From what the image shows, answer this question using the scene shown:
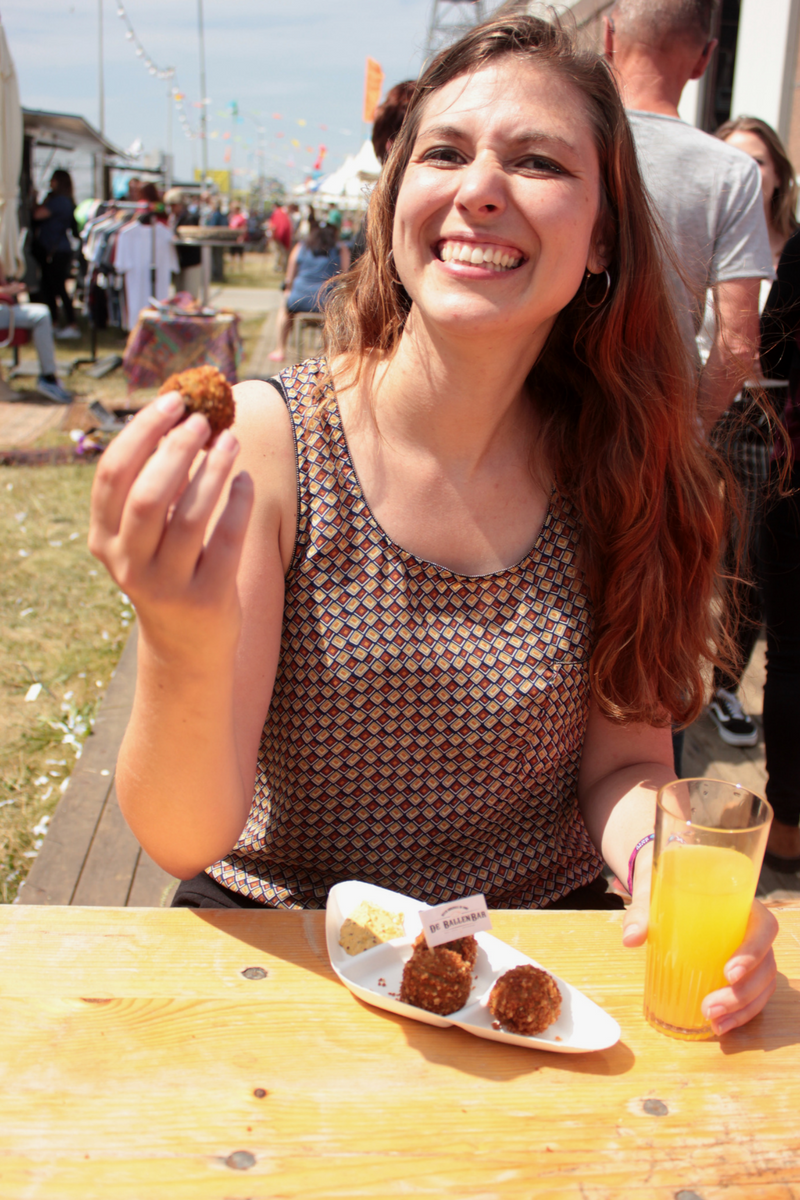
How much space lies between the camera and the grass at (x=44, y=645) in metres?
3.26

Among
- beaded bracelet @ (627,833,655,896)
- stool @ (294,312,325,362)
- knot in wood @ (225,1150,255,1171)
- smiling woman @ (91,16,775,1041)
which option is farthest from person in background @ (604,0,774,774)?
stool @ (294,312,325,362)

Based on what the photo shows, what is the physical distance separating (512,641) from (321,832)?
0.40 meters

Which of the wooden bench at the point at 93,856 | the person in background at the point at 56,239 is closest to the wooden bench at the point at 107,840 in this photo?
the wooden bench at the point at 93,856

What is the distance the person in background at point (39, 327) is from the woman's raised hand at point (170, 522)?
30.3ft

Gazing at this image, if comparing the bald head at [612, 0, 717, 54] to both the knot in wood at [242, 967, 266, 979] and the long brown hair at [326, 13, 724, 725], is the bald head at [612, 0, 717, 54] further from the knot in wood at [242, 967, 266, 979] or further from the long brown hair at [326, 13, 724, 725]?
the knot in wood at [242, 967, 266, 979]

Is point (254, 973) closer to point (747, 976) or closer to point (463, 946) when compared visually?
point (463, 946)

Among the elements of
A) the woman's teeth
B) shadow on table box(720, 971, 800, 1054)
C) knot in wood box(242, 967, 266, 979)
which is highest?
the woman's teeth

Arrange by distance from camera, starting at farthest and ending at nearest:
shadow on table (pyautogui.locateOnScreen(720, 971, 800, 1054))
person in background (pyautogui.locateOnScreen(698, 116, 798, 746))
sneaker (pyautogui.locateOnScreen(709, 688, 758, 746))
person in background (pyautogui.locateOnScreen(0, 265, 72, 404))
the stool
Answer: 1. the stool
2. person in background (pyautogui.locateOnScreen(0, 265, 72, 404))
3. sneaker (pyautogui.locateOnScreen(709, 688, 758, 746))
4. person in background (pyautogui.locateOnScreen(698, 116, 798, 746))
5. shadow on table (pyautogui.locateOnScreen(720, 971, 800, 1054))

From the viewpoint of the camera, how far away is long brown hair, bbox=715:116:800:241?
3.94 meters

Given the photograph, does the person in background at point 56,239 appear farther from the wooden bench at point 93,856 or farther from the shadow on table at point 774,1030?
the shadow on table at point 774,1030

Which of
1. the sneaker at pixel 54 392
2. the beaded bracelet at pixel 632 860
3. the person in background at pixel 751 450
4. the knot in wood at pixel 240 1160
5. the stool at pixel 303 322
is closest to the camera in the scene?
the knot in wood at pixel 240 1160

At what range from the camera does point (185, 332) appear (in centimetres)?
796

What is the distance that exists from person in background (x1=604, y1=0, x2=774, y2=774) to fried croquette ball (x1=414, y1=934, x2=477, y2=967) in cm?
209

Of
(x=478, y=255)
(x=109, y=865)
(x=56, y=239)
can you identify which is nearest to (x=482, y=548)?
(x=478, y=255)
